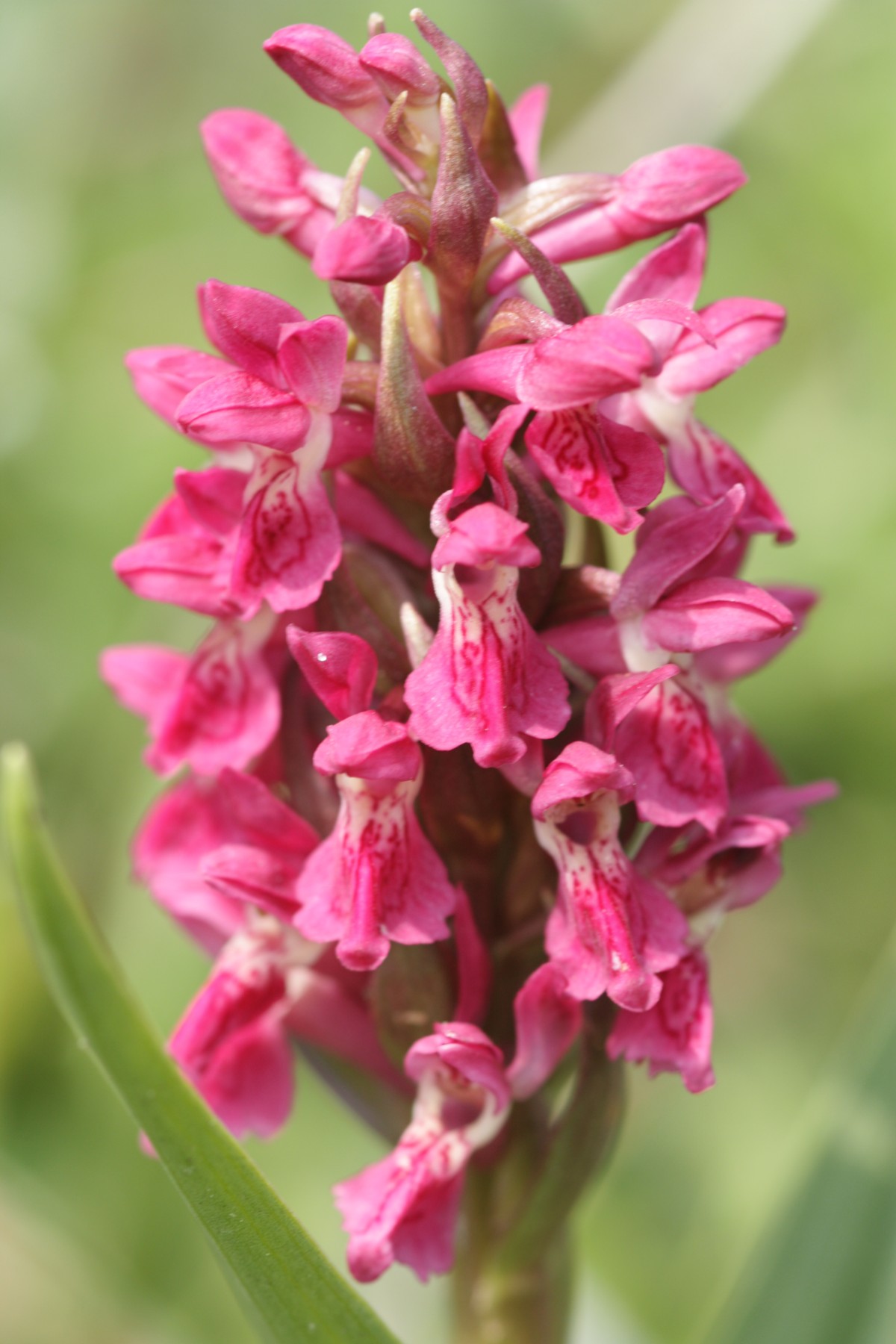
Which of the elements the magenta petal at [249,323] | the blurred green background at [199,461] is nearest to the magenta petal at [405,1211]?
the magenta petal at [249,323]

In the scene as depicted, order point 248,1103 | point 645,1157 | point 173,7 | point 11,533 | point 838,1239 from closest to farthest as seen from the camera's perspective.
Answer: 1. point 248,1103
2. point 838,1239
3. point 645,1157
4. point 11,533
5. point 173,7

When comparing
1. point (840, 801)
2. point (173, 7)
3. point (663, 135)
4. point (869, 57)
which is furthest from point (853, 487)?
point (173, 7)

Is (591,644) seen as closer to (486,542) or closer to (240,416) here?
(486,542)

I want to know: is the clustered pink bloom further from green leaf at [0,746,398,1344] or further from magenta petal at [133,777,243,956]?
green leaf at [0,746,398,1344]

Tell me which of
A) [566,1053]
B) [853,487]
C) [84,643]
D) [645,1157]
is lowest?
[84,643]

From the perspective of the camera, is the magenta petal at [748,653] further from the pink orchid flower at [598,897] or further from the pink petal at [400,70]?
the pink petal at [400,70]

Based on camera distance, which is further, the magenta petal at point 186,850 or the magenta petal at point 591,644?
the magenta petal at point 186,850

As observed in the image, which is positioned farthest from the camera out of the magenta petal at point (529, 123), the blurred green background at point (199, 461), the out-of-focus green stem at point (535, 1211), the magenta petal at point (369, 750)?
the blurred green background at point (199, 461)

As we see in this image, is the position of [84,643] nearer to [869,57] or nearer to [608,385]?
[608,385]
